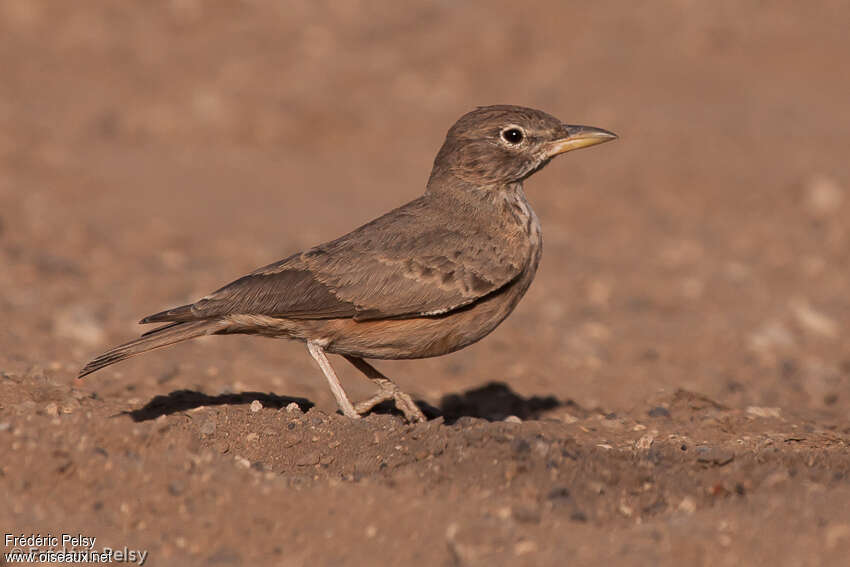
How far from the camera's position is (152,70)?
18.8 m

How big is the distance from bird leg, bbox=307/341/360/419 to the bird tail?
0.62 meters

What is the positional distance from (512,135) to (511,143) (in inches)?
2.1

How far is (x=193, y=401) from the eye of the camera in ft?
26.0

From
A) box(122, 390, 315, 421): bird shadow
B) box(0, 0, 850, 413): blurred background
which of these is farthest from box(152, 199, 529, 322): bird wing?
box(0, 0, 850, 413): blurred background

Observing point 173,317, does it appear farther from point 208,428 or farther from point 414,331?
point 414,331

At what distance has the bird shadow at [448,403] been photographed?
7.77 meters

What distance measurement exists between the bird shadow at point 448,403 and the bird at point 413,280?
549 mm

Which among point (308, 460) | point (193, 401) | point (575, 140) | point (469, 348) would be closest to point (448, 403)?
point (469, 348)

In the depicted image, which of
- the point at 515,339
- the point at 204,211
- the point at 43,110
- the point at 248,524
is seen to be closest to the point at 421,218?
the point at 248,524

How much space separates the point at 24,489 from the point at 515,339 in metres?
5.96

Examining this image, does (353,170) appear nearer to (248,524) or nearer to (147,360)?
(147,360)

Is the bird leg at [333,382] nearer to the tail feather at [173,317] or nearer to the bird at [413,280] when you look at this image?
the bird at [413,280]

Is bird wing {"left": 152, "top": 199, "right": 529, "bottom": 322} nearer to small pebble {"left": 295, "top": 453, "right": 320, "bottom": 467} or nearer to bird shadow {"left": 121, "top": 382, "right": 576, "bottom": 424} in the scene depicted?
bird shadow {"left": 121, "top": 382, "right": 576, "bottom": 424}

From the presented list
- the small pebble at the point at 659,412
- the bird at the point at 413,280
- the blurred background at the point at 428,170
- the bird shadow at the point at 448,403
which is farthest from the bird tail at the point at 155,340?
the small pebble at the point at 659,412
